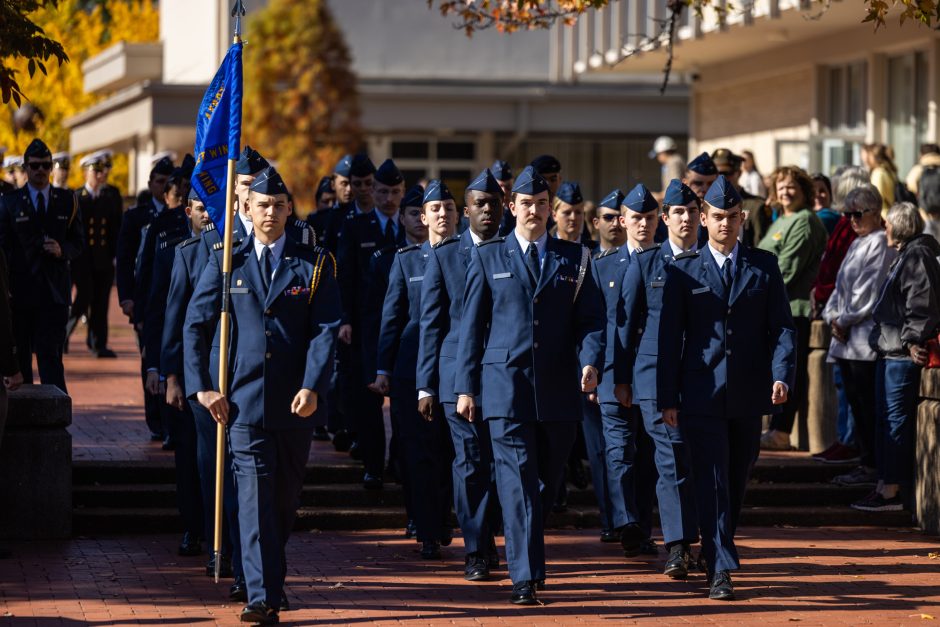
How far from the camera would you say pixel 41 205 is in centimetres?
1370

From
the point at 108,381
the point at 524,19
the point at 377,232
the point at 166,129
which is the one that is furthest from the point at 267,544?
the point at 166,129

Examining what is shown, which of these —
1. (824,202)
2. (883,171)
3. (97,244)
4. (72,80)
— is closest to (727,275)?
(824,202)

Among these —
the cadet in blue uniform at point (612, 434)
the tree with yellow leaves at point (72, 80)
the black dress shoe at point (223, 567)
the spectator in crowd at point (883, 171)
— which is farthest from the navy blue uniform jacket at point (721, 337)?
the tree with yellow leaves at point (72, 80)

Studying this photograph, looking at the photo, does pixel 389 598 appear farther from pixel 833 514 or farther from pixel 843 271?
pixel 843 271

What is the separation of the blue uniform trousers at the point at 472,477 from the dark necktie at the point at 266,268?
1469 mm

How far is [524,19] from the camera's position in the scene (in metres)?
14.4

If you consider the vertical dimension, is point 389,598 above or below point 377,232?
below

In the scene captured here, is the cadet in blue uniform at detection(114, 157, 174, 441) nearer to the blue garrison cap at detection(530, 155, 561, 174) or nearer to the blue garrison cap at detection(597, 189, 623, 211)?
the blue garrison cap at detection(530, 155, 561, 174)

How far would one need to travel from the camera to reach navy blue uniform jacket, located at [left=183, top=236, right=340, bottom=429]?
8469 mm

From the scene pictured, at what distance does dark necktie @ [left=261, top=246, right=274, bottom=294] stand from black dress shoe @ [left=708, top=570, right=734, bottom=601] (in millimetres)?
2732

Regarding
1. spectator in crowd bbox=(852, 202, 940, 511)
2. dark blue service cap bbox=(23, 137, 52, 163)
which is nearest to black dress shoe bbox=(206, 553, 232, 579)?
spectator in crowd bbox=(852, 202, 940, 511)

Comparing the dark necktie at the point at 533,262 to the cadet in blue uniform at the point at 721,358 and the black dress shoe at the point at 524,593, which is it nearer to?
the cadet in blue uniform at the point at 721,358

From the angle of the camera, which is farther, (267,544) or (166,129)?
(166,129)

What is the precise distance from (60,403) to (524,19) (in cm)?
551
